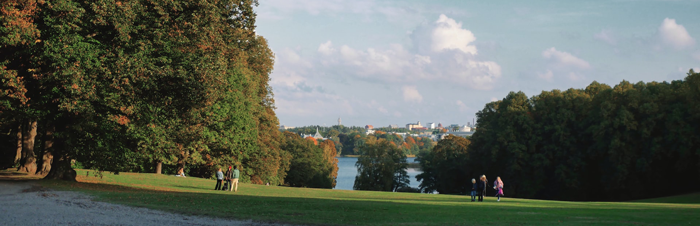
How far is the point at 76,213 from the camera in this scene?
17578 millimetres

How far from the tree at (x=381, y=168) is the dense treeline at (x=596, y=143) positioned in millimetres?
18460

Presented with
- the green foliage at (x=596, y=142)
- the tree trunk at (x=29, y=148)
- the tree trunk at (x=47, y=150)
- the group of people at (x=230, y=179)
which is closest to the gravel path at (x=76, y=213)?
the tree trunk at (x=47, y=150)

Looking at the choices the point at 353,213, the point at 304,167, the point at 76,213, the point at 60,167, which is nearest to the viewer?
the point at 76,213

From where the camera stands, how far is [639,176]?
5281 cm

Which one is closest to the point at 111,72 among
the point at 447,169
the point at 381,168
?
the point at 447,169

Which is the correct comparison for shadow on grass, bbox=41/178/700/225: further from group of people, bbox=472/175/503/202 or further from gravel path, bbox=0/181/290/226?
group of people, bbox=472/175/503/202

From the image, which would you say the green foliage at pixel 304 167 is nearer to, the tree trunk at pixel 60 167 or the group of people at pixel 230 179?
the group of people at pixel 230 179

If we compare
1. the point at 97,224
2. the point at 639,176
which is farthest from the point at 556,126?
the point at 97,224

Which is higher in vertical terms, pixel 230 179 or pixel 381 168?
Result: pixel 381 168

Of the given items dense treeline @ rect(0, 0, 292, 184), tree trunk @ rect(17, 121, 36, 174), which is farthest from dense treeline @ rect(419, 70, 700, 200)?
tree trunk @ rect(17, 121, 36, 174)

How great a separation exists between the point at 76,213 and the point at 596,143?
1956 inches

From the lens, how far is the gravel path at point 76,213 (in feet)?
52.2

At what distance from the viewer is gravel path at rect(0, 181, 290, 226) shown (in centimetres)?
1591

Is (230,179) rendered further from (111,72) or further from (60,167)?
(111,72)
